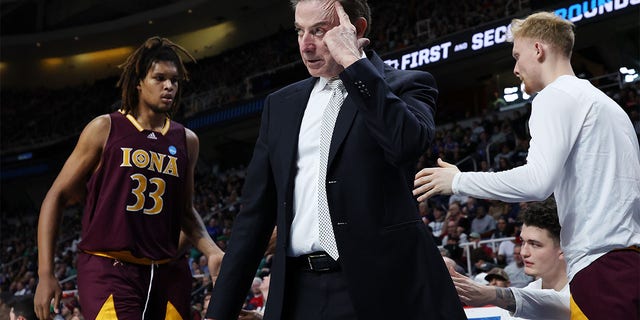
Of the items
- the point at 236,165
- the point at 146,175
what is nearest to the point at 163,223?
the point at 146,175

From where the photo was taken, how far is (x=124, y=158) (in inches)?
149

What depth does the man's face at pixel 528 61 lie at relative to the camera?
9.11 feet

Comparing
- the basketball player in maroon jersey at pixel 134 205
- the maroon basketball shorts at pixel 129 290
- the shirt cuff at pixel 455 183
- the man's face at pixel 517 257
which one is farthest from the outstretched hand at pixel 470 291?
the man's face at pixel 517 257

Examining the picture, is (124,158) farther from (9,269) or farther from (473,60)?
(9,269)

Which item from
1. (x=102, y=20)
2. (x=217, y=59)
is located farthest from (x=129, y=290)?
(x=102, y=20)

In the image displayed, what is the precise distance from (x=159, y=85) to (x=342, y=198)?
74.9 inches

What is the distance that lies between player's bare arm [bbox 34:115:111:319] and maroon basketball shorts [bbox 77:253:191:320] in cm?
15

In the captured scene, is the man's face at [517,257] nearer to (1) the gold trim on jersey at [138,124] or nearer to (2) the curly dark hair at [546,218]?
(2) the curly dark hair at [546,218]

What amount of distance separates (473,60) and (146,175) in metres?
15.8

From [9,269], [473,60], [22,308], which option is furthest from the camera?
[9,269]

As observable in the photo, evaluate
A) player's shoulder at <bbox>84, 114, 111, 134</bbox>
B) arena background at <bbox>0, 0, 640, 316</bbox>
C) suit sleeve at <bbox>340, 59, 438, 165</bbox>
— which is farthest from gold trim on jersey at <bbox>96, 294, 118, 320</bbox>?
arena background at <bbox>0, 0, 640, 316</bbox>

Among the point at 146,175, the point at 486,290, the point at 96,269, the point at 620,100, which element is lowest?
the point at 486,290

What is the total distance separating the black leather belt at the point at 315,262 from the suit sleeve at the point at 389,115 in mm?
335

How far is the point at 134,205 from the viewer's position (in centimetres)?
372
